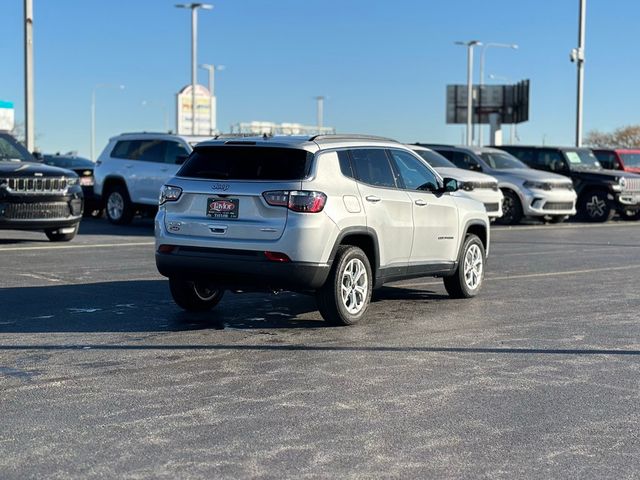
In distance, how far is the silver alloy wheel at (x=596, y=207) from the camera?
26047 millimetres

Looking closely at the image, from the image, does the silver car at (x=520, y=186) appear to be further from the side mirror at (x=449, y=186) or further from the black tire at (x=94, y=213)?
the side mirror at (x=449, y=186)

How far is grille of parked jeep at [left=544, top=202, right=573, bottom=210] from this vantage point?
23.6m

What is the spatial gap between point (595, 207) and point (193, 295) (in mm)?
18731

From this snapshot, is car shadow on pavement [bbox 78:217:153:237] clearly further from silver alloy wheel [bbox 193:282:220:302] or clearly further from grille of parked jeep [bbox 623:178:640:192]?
grille of parked jeep [bbox 623:178:640:192]

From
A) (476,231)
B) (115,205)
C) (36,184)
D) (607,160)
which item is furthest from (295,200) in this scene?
(607,160)

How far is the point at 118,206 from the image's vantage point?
70.9 ft

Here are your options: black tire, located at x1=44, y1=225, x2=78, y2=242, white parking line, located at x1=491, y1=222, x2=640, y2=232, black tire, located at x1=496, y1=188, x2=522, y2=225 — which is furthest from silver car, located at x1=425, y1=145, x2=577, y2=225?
black tire, located at x1=44, y1=225, x2=78, y2=242

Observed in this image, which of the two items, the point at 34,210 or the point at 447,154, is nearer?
the point at 34,210

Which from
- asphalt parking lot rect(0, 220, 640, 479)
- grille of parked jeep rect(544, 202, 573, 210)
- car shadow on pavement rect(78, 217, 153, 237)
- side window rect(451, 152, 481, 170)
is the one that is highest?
side window rect(451, 152, 481, 170)

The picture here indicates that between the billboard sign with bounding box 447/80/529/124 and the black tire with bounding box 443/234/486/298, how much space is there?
60.0 meters

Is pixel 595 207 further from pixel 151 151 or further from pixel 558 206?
pixel 151 151

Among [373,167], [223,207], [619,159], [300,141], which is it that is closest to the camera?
[223,207]

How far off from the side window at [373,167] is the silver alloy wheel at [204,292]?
175cm

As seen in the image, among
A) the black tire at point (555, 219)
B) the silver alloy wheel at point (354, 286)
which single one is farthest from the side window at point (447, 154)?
the silver alloy wheel at point (354, 286)
